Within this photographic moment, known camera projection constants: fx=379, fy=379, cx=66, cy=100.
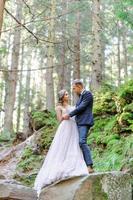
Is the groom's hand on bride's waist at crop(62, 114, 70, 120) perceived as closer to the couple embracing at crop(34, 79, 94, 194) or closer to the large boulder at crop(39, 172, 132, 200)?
the couple embracing at crop(34, 79, 94, 194)

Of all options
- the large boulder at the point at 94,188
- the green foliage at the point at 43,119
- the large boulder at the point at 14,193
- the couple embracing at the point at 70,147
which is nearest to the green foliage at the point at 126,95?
the green foliage at the point at 43,119

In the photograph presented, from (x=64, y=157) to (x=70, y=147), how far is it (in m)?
0.22

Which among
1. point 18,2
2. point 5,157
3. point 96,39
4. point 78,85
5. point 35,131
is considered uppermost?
point 18,2

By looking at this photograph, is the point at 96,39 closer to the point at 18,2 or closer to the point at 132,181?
the point at 18,2

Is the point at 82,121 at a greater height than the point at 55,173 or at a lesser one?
greater

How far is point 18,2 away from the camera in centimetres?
2078

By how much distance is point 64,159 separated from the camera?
7.13 m

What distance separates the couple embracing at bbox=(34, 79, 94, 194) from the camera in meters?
6.98

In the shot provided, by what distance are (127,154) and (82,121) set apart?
1625mm

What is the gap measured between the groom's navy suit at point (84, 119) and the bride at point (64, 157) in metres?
0.10

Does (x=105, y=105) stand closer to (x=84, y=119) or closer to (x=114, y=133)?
(x=114, y=133)

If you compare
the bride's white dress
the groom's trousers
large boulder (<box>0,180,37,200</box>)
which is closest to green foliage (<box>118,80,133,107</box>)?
the bride's white dress

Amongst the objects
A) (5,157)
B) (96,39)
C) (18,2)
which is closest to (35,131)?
(5,157)

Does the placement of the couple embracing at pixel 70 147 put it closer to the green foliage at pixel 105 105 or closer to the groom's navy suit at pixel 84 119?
the groom's navy suit at pixel 84 119
